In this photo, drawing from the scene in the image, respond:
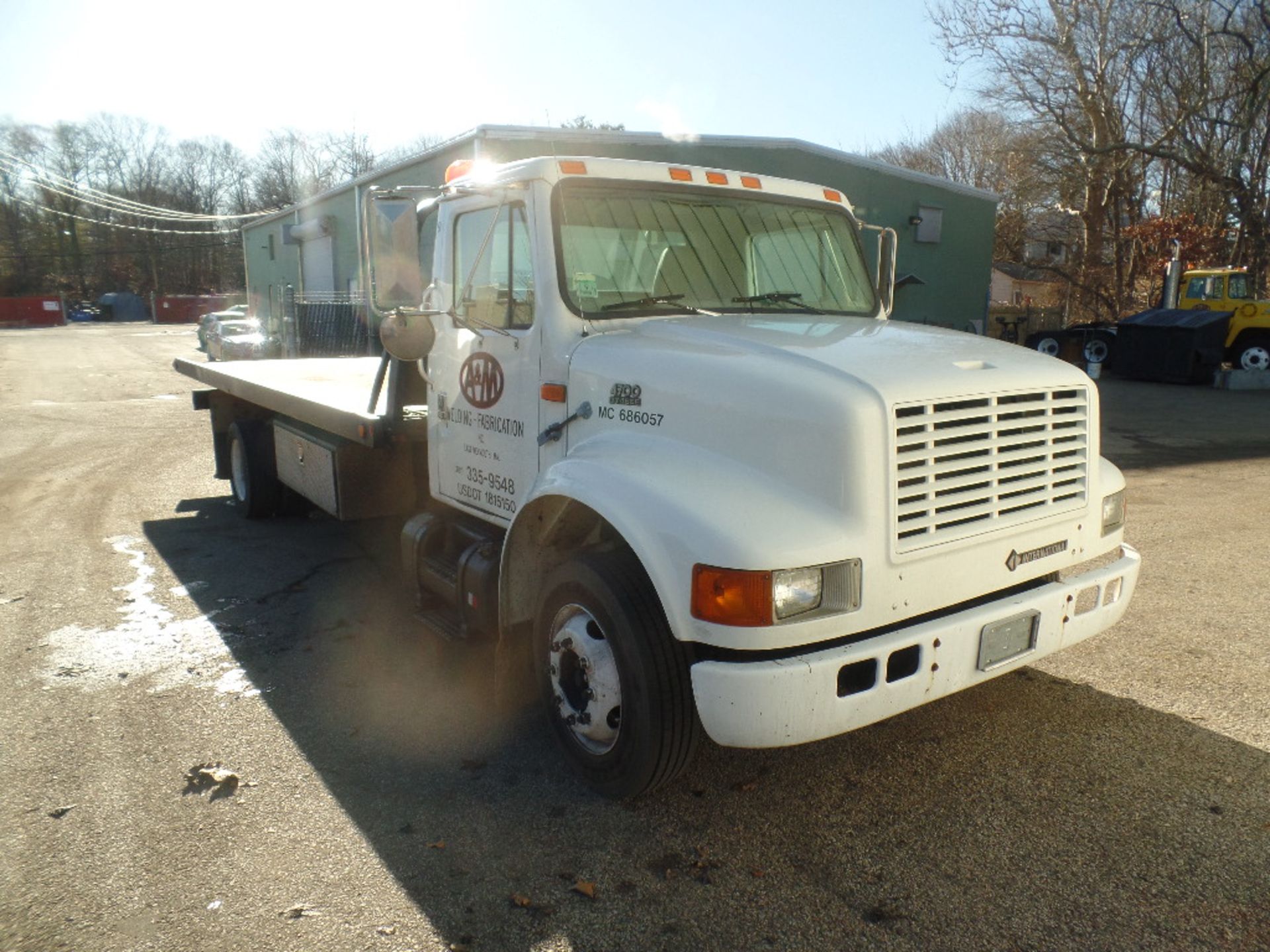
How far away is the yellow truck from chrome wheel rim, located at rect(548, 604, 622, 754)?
2138 cm

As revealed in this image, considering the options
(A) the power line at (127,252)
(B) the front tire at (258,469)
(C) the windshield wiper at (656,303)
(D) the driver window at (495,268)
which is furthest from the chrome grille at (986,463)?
(A) the power line at (127,252)

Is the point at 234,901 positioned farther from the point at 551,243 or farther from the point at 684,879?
the point at 551,243

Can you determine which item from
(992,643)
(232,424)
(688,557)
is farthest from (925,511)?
(232,424)

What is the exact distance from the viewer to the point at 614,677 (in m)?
3.25

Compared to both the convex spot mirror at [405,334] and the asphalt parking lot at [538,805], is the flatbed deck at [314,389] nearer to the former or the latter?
the convex spot mirror at [405,334]

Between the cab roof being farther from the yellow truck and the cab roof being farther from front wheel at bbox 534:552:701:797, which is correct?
the yellow truck

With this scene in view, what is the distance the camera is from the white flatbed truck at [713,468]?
2.87m

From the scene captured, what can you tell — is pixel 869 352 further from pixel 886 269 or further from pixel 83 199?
pixel 83 199

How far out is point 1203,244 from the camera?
104ft

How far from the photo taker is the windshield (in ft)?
12.6

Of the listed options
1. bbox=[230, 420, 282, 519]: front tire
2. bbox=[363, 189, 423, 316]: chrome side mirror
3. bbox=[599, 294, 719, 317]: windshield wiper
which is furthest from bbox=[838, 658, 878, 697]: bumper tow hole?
A: bbox=[230, 420, 282, 519]: front tire

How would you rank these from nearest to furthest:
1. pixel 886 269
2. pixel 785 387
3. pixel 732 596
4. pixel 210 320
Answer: pixel 732 596
pixel 785 387
pixel 886 269
pixel 210 320

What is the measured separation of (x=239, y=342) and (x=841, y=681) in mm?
24277

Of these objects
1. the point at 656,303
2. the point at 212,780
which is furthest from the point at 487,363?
the point at 212,780
